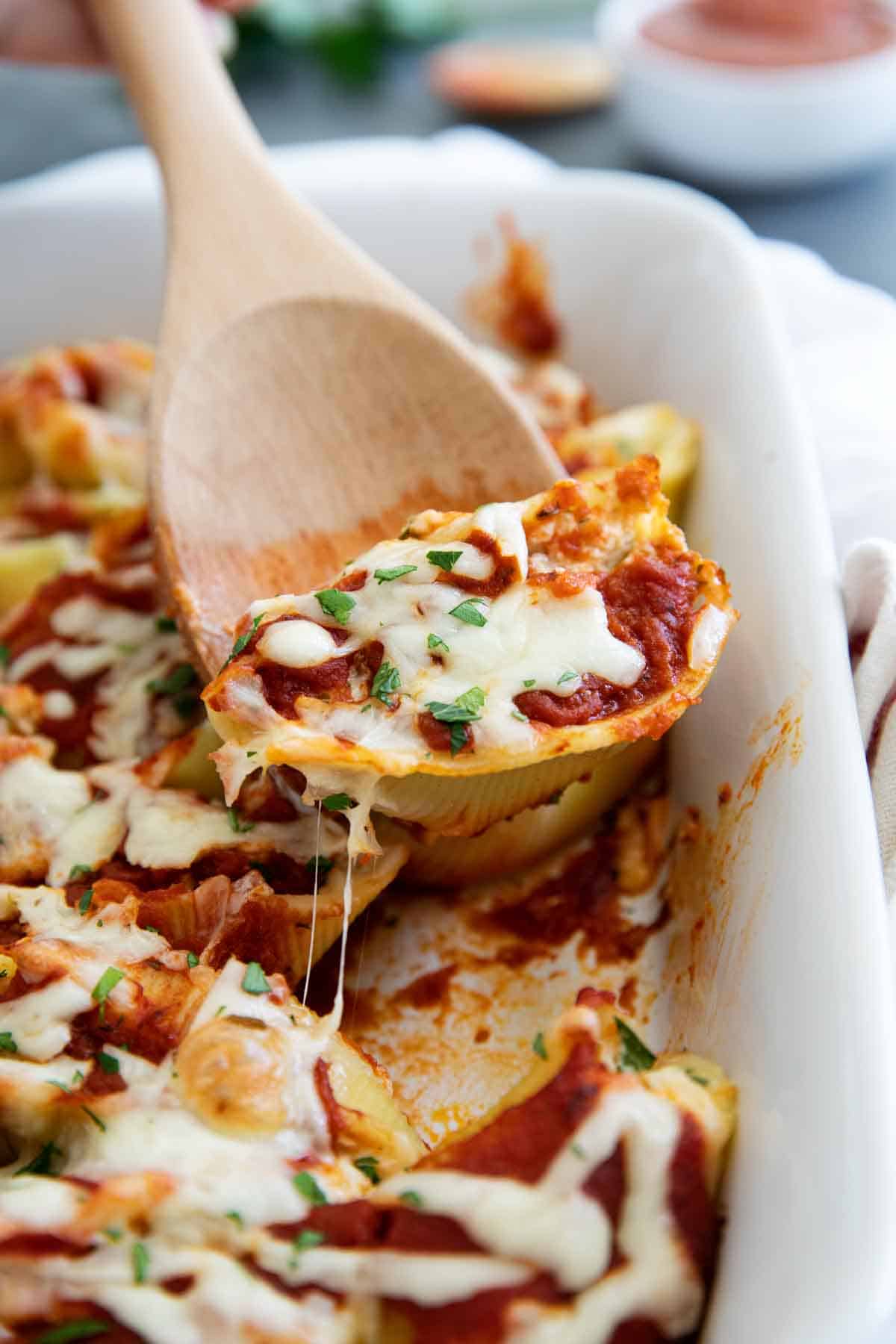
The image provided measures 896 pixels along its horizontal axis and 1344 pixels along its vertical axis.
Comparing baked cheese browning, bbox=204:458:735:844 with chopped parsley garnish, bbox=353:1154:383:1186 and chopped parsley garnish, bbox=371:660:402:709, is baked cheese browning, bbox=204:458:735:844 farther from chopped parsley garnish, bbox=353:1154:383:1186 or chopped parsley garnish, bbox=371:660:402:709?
chopped parsley garnish, bbox=353:1154:383:1186

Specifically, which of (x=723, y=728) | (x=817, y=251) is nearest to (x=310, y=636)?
(x=723, y=728)

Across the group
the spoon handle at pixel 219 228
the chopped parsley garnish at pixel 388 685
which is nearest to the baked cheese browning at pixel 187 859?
the chopped parsley garnish at pixel 388 685

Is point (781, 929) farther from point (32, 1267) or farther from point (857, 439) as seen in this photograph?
point (857, 439)

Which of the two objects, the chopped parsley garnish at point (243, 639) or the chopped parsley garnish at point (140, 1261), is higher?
the chopped parsley garnish at point (243, 639)

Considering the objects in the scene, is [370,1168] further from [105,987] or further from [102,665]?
[102,665]

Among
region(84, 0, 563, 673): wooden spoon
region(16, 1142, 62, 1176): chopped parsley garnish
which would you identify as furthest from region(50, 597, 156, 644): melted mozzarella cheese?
region(16, 1142, 62, 1176): chopped parsley garnish

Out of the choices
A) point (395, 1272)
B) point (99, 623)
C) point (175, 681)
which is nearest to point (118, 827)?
point (175, 681)

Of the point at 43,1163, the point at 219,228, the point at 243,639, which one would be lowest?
the point at 43,1163

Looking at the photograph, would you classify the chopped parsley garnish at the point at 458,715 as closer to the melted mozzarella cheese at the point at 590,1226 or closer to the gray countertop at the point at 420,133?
the melted mozzarella cheese at the point at 590,1226

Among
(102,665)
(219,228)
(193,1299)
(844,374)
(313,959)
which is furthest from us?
(844,374)
